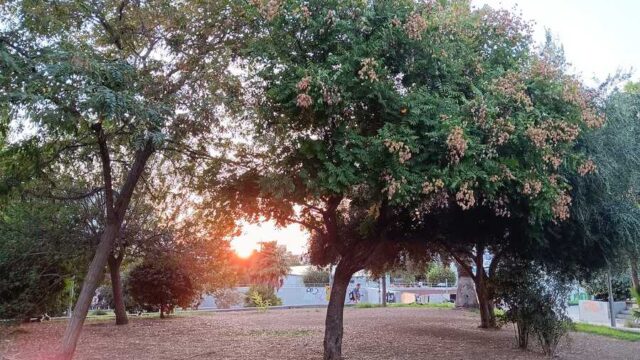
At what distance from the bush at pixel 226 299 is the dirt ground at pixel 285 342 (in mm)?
14394

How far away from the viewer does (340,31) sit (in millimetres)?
8680

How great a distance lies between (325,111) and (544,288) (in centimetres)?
706

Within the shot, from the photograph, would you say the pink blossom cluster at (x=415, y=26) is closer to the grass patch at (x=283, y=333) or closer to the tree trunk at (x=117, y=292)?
the grass patch at (x=283, y=333)

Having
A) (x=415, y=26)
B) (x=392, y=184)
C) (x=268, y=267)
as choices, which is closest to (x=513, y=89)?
(x=415, y=26)

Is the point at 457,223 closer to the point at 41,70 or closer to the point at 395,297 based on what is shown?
the point at 41,70

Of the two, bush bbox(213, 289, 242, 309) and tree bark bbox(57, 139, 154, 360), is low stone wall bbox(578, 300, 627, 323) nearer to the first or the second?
tree bark bbox(57, 139, 154, 360)

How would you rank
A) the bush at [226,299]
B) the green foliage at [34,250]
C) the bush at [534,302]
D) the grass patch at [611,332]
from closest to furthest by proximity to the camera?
1. the bush at [534,302]
2. the green foliage at [34,250]
3. the grass patch at [611,332]
4. the bush at [226,299]

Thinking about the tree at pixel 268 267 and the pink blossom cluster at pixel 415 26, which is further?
the tree at pixel 268 267

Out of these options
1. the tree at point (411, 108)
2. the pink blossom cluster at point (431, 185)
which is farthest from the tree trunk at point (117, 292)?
the pink blossom cluster at point (431, 185)

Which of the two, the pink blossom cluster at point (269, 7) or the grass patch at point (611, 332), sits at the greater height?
the pink blossom cluster at point (269, 7)

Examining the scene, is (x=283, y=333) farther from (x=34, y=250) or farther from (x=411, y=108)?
(x=411, y=108)

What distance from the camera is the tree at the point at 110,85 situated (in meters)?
8.09

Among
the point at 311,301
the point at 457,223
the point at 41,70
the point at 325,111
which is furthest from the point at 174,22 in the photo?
the point at 311,301

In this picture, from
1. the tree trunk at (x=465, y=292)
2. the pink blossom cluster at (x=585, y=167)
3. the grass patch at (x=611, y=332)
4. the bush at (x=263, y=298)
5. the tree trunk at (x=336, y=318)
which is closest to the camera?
the pink blossom cluster at (x=585, y=167)
